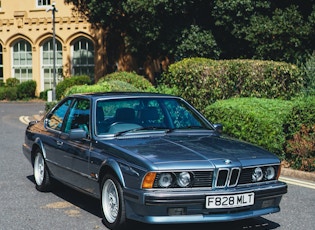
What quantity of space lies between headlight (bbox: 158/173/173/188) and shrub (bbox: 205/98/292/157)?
5090 millimetres

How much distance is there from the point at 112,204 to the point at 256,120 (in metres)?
5.06

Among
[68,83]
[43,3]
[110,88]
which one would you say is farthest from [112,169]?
[43,3]

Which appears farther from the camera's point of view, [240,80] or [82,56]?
[82,56]

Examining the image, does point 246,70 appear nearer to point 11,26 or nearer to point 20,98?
point 20,98

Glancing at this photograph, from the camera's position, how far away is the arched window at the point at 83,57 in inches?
1587

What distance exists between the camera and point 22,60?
137 feet

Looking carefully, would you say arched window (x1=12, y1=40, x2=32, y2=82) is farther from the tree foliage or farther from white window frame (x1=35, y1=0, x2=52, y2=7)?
the tree foliage

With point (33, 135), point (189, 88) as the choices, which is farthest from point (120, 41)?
point (33, 135)

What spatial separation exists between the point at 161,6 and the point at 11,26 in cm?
1967

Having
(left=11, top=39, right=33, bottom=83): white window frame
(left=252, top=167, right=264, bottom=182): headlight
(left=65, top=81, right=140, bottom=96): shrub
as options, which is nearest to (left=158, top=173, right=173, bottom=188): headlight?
(left=252, top=167, right=264, bottom=182): headlight

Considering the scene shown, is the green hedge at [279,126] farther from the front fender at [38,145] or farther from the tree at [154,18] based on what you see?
the tree at [154,18]

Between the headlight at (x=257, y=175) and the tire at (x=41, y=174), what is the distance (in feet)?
11.4

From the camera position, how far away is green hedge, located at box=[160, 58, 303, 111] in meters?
15.0

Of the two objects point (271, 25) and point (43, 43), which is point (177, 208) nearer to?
point (271, 25)
